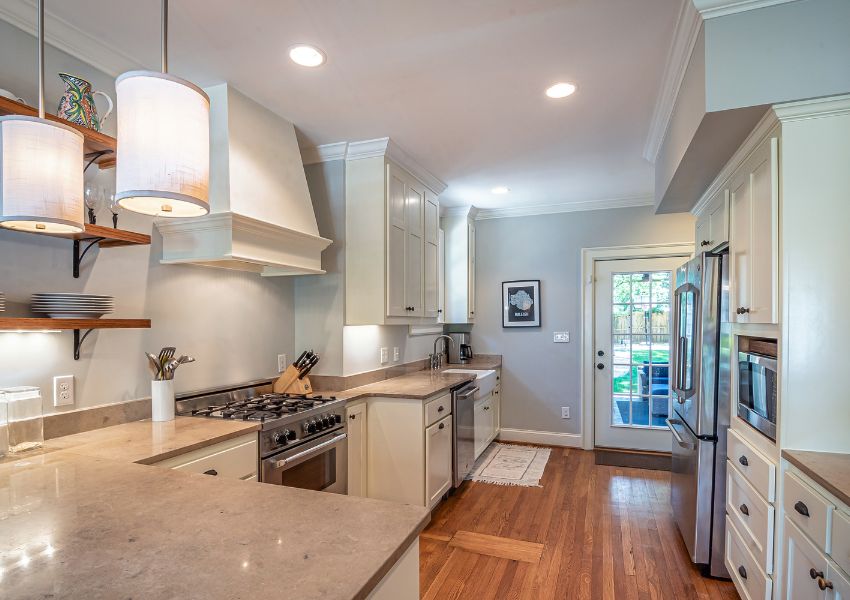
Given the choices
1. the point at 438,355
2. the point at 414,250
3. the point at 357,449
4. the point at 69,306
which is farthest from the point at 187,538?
the point at 438,355

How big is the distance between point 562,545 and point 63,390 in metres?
2.75

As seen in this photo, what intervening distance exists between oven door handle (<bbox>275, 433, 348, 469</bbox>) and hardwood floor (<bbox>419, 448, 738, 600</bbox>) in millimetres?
840

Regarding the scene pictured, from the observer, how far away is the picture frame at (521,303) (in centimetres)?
509

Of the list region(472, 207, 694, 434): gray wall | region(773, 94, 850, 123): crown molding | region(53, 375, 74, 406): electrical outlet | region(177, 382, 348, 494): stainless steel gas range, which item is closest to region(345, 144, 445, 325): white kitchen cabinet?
region(177, 382, 348, 494): stainless steel gas range

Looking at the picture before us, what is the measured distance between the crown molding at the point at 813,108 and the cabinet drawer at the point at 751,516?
4.78 feet

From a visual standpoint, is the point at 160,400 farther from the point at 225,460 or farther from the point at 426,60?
the point at 426,60

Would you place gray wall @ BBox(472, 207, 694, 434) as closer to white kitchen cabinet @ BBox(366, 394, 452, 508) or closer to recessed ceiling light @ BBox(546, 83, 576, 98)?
white kitchen cabinet @ BBox(366, 394, 452, 508)

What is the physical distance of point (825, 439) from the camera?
168 centimetres

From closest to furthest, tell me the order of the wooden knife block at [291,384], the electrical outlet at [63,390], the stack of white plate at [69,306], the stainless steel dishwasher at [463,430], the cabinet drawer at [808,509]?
1. the cabinet drawer at [808,509]
2. the stack of white plate at [69,306]
3. the electrical outlet at [63,390]
4. the wooden knife block at [291,384]
5. the stainless steel dishwasher at [463,430]

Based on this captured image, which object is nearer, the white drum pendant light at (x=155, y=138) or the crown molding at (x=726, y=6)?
the white drum pendant light at (x=155, y=138)

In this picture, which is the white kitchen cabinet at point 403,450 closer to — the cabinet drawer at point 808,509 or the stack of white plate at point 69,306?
the stack of white plate at point 69,306

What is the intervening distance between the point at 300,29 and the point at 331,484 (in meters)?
2.33

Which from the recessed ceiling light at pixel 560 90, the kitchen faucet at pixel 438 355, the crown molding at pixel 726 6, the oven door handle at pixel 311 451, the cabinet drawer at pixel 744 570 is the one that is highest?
the recessed ceiling light at pixel 560 90

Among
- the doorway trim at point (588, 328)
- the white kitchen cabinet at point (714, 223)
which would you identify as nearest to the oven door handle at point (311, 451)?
the white kitchen cabinet at point (714, 223)
